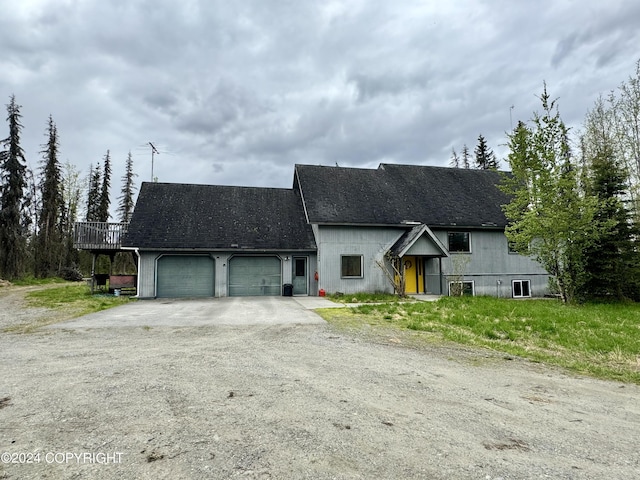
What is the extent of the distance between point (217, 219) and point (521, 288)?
17444mm

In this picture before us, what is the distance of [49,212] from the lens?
3262cm

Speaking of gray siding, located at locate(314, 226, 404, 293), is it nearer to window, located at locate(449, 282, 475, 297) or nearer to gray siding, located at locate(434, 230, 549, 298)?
window, located at locate(449, 282, 475, 297)

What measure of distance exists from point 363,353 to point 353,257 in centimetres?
1262

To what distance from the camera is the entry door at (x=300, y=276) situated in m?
19.0

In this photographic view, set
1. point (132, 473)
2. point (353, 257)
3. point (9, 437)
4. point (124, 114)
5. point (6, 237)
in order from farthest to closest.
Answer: point (6, 237) → point (353, 257) → point (124, 114) → point (9, 437) → point (132, 473)

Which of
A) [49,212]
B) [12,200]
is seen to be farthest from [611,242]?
[49,212]

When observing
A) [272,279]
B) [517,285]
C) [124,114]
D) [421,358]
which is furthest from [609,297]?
[124,114]

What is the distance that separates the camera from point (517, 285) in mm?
20016

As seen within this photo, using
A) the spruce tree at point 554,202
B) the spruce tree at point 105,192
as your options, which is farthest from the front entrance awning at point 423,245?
the spruce tree at point 105,192

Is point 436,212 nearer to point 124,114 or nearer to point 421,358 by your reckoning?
point 421,358

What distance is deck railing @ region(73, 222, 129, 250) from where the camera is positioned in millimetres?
18797

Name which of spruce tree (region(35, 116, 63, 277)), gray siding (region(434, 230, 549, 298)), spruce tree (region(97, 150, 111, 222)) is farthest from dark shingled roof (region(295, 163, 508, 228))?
spruce tree (region(97, 150, 111, 222))

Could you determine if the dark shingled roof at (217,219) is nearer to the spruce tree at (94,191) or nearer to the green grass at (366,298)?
the green grass at (366,298)

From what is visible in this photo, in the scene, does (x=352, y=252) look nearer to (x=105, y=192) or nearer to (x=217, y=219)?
(x=217, y=219)
